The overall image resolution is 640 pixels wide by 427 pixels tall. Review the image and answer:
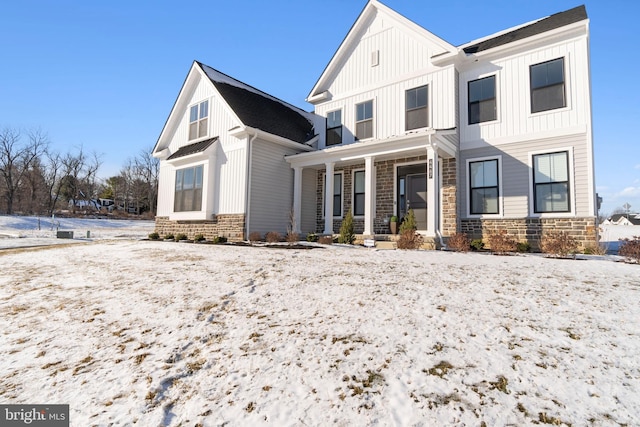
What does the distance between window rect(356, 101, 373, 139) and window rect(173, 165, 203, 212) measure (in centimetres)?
653

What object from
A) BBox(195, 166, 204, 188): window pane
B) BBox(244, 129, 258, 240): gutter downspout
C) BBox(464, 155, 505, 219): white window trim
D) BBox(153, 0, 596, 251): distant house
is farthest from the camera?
BBox(195, 166, 204, 188): window pane

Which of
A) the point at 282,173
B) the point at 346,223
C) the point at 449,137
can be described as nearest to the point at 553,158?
the point at 449,137

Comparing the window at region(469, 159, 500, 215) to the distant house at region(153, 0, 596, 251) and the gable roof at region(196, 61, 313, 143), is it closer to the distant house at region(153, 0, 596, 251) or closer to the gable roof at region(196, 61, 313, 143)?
the distant house at region(153, 0, 596, 251)

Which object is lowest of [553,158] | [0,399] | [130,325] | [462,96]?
[0,399]

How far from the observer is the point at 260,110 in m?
13.9

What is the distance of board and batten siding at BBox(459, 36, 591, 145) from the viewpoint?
8.87 m

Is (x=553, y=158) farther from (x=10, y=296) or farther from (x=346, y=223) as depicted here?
(x=10, y=296)

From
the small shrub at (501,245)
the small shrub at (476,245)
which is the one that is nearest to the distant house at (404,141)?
the small shrub at (476,245)

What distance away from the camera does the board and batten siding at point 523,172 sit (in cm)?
866

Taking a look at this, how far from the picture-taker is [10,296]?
5215 mm

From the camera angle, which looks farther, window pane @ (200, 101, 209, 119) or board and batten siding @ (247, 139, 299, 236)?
window pane @ (200, 101, 209, 119)

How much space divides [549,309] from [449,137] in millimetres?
7387

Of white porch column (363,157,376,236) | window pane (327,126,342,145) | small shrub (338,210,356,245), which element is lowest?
small shrub (338,210,356,245)

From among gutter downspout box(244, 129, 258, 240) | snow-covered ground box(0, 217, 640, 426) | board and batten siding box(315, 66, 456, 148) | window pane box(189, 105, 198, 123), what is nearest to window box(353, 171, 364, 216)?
board and batten siding box(315, 66, 456, 148)
